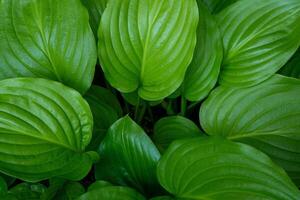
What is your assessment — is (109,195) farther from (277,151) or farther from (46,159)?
(277,151)

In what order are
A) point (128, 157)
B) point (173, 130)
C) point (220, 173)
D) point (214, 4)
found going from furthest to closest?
point (214, 4)
point (173, 130)
point (128, 157)
point (220, 173)

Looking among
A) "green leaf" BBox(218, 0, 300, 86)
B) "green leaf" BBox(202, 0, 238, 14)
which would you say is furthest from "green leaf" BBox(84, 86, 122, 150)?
"green leaf" BBox(202, 0, 238, 14)

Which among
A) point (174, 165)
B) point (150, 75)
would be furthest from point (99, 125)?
point (174, 165)

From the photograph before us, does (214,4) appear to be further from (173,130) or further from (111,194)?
(111,194)

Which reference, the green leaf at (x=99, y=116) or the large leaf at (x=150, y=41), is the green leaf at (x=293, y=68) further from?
the green leaf at (x=99, y=116)

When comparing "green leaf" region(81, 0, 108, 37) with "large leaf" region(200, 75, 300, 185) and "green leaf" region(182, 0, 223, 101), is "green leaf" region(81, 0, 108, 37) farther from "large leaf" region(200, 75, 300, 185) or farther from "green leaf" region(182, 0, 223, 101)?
"large leaf" region(200, 75, 300, 185)

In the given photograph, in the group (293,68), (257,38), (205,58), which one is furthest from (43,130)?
(293,68)
